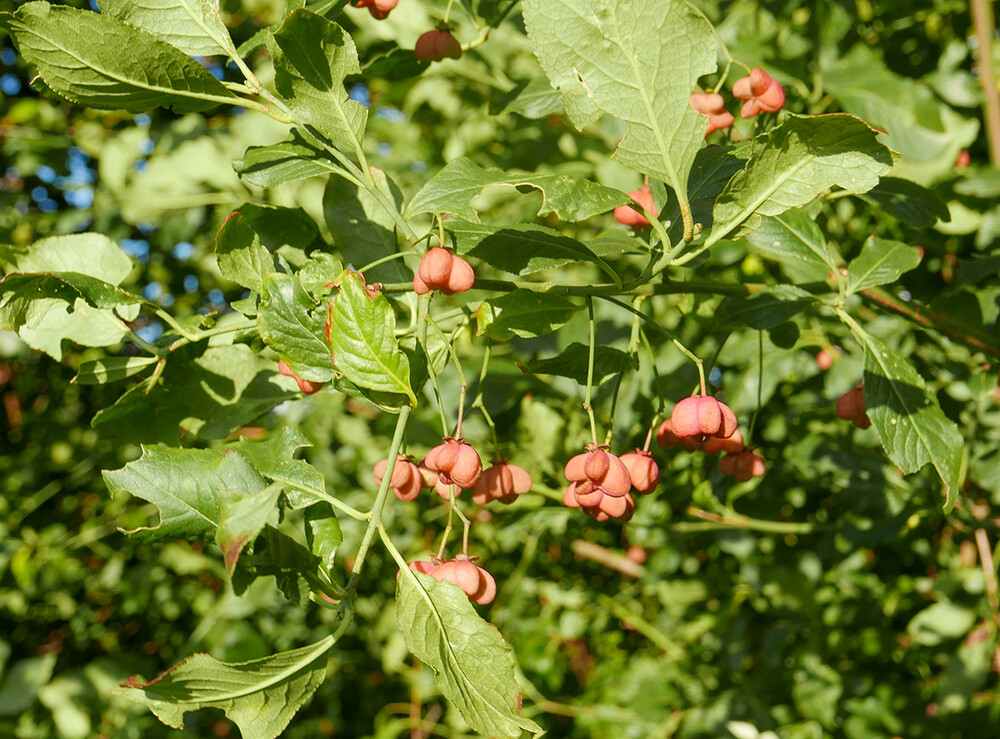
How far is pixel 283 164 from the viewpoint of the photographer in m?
0.95

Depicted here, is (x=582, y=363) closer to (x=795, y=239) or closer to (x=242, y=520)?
(x=795, y=239)

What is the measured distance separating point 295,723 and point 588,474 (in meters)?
3.39

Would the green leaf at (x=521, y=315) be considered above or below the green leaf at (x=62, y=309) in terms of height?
above

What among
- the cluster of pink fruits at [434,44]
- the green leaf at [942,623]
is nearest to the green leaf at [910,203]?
the cluster of pink fruits at [434,44]

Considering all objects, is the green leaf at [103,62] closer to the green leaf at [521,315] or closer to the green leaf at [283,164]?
the green leaf at [283,164]

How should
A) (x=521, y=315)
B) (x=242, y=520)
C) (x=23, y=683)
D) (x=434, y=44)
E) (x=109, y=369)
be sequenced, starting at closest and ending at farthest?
1. (x=242, y=520)
2. (x=521, y=315)
3. (x=109, y=369)
4. (x=434, y=44)
5. (x=23, y=683)

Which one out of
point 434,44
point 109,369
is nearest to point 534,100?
point 434,44

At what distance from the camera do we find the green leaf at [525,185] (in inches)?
30.6

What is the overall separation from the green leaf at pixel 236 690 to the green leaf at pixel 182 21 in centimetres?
63

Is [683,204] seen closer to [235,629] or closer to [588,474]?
[588,474]

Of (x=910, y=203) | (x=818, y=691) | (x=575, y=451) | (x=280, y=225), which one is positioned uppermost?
(x=910, y=203)

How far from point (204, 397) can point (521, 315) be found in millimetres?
467

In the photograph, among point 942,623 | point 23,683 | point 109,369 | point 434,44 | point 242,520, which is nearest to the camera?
point 242,520

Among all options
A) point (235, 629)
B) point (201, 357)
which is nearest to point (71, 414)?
point (235, 629)
